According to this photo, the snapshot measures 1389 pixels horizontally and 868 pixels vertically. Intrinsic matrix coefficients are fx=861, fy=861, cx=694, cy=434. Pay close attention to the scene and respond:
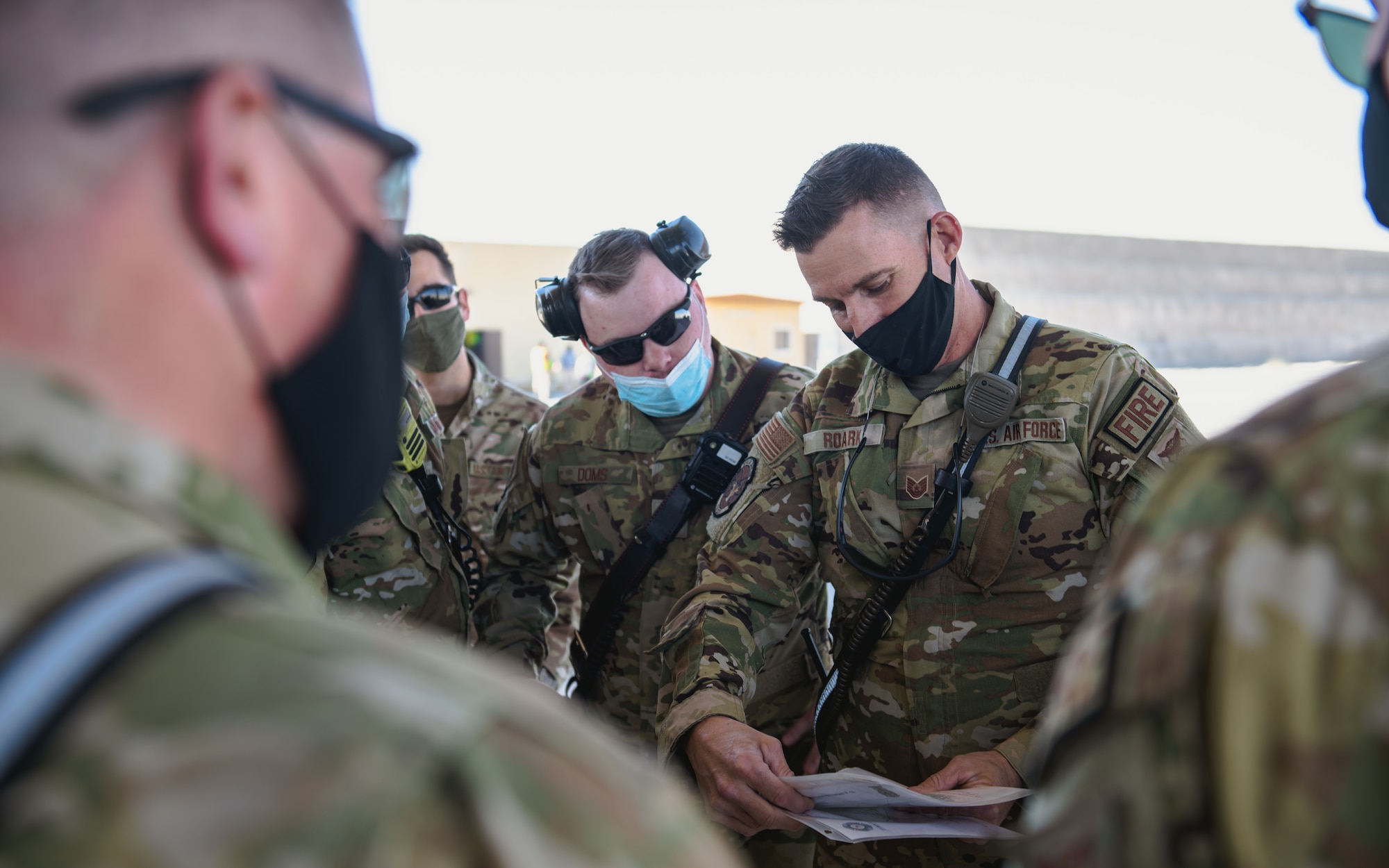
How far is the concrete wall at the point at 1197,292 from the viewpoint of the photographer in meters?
8.91

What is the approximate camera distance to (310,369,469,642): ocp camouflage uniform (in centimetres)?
287

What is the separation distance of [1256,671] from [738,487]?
204 cm

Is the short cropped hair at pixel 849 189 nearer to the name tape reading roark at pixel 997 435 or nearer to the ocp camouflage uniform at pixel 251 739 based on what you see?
the name tape reading roark at pixel 997 435

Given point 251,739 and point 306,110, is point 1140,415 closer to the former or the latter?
point 306,110

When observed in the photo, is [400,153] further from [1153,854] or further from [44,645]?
[1153,854]

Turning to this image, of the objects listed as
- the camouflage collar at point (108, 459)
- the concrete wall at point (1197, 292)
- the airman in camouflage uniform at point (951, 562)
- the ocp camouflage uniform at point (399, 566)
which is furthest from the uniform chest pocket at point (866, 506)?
the concrete wall at point (1197, 292)

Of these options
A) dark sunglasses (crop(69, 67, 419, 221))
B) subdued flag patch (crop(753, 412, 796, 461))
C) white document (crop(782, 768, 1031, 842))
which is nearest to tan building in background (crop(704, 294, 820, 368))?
subdued flag patch (crop(753, 412, 796, 461))

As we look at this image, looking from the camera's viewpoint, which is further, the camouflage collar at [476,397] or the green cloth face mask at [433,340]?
the camouflage collar at [476,397]

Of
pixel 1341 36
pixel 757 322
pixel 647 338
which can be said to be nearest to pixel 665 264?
pixel 647 338

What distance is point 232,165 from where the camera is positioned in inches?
27.0

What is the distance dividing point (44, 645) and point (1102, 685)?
2.45ft

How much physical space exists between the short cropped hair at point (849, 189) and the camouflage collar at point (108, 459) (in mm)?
2071

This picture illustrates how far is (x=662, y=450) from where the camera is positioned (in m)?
3.30

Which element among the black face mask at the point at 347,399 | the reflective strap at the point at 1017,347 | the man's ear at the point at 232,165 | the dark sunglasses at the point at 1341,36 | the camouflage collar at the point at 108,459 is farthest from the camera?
the reflective strap at the point at 1017,347
